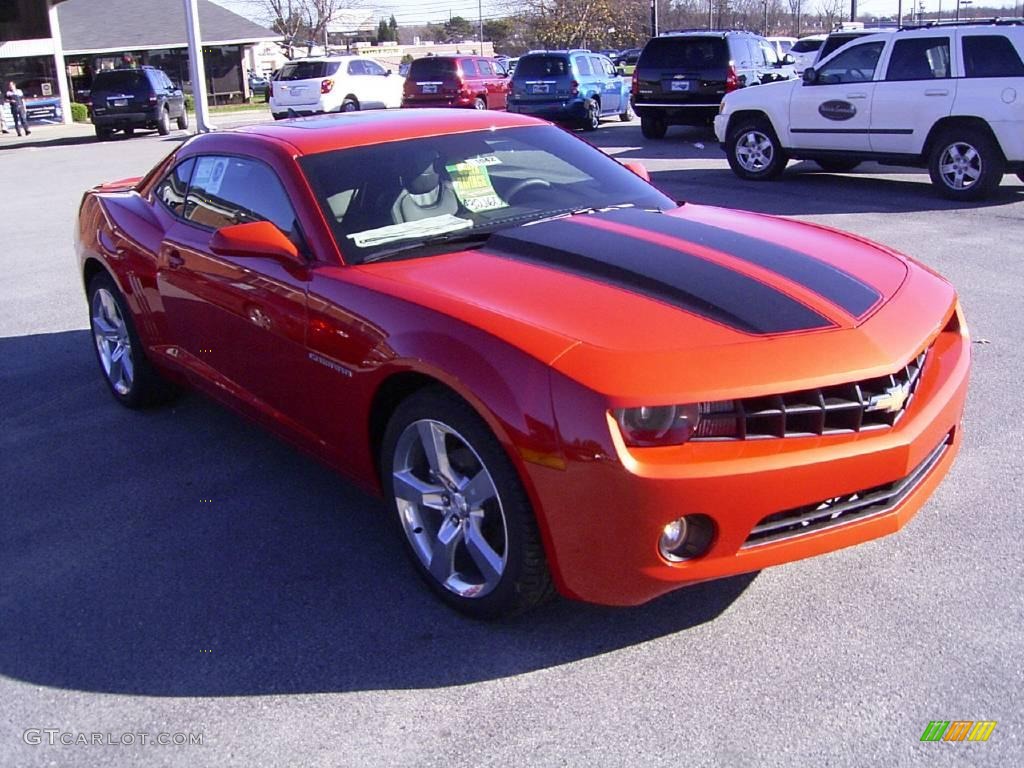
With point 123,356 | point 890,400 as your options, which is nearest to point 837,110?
point 123,356

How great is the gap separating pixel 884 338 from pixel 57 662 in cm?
281

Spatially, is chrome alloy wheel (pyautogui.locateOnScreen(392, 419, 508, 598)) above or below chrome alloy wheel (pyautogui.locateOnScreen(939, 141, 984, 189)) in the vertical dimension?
below

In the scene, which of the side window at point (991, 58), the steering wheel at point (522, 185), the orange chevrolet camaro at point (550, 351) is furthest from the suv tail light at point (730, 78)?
the steering wheel at point (522, 185)

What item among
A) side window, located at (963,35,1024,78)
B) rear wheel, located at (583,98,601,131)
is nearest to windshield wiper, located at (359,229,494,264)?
side window, located at (963,35,1024,78)

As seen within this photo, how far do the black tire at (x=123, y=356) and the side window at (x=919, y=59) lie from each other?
9.64 meters

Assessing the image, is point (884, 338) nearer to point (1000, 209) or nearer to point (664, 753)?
point (664, 753)

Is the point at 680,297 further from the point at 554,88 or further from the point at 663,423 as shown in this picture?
the point at 554,88

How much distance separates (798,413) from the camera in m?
2.93

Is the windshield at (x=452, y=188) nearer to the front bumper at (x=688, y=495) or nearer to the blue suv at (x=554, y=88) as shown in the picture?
the front bumper at (x=688, y=495)

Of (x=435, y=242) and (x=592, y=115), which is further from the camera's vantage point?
(x=592, y=115)

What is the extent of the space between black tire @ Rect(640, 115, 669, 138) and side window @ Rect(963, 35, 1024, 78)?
834 centimetres

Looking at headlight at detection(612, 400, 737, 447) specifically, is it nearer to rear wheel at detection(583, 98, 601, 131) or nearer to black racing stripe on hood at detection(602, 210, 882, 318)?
black racing stripe on hood at detection(602, 210, 882, 318)

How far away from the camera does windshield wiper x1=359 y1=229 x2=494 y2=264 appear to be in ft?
12.7

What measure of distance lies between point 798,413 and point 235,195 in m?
2.76
